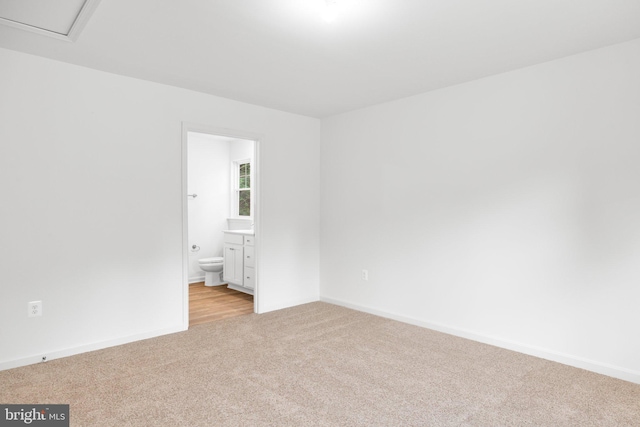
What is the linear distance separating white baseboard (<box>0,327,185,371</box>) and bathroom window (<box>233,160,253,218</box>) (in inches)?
120

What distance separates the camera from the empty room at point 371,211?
2381 mm

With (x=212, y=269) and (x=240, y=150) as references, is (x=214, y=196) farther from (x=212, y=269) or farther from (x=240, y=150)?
(x=212, y=269)

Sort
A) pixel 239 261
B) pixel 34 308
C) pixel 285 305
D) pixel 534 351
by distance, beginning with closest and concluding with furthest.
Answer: pixel 34 308
pixel 534 351
pixel 285 305
pixel 239 261

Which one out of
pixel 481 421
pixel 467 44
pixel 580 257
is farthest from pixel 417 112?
pixel 481 421

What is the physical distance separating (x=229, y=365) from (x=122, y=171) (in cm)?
193

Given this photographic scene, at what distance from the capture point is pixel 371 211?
14.7 ft

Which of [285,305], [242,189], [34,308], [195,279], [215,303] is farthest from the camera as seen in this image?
[242,189]

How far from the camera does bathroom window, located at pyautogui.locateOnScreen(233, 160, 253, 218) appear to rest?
21.6 feet

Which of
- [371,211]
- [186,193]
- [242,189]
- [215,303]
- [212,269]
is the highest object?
[242,189]

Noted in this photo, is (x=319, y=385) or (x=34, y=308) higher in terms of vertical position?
(x=34, y=308)

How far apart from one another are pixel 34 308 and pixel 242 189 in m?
3.96

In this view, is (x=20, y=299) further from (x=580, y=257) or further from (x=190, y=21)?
(x=580, y=257)

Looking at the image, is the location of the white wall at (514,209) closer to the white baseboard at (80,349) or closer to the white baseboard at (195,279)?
the white baseboard at (80,349)


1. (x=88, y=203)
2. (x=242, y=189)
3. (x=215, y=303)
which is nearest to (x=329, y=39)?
(x=88, y=203)
